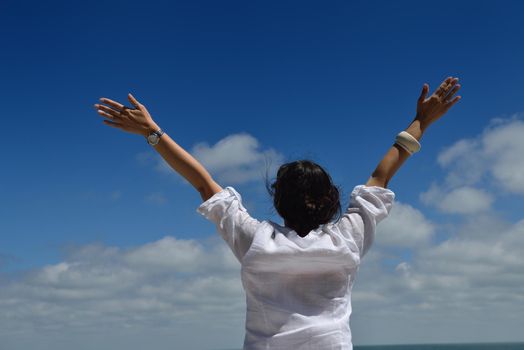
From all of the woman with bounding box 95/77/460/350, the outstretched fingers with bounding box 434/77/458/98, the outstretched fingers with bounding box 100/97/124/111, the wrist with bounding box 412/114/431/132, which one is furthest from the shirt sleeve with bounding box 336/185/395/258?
the outstretched fingers with bounding box 100/97/124/111

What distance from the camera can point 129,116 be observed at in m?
4.07

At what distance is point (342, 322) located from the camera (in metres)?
3.36

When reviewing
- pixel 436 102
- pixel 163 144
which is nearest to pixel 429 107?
pixel 436 102

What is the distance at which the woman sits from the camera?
3.30m

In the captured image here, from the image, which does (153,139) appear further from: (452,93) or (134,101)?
(452,93)

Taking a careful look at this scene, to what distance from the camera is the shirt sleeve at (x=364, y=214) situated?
3.63m

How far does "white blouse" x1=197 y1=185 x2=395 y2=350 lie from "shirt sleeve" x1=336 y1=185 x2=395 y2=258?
0.20 feet

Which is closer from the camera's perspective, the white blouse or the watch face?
the white blouse

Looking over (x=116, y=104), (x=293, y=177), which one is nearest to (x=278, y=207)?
(x=293, y=177)

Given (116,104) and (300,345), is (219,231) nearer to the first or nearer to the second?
(300,345)

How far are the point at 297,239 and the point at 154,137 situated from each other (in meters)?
1.14

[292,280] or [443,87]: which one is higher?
[443,87]

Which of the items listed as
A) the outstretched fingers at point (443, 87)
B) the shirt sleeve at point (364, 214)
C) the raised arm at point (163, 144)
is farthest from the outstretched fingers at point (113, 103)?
the outstretched fingers at point (443, 87)

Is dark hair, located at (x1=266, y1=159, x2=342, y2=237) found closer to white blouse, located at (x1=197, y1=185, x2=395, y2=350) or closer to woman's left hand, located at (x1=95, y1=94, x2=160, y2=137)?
white blouse, located at (x1=197, y1=185, x2=395, y2=350)
